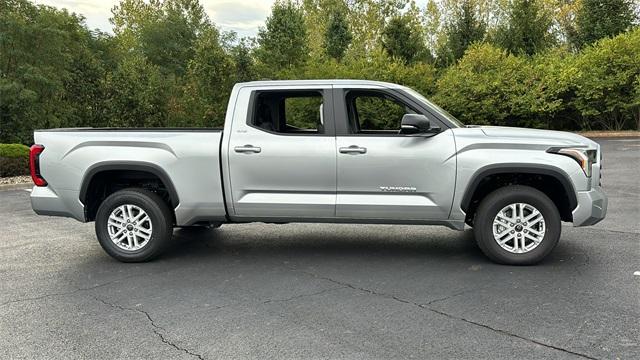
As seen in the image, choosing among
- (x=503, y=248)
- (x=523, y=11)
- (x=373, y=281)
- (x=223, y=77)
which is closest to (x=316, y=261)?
(x=373, y=281)

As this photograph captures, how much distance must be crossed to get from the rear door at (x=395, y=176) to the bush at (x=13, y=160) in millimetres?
10825

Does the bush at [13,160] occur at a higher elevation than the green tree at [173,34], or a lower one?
lower

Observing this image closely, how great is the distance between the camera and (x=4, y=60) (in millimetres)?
16438

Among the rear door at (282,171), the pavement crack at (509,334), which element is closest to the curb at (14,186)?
the rear door at (282,171)

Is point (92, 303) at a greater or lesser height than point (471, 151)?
lesser

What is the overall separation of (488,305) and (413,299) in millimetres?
590

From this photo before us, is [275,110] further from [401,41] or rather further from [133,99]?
[401,41]

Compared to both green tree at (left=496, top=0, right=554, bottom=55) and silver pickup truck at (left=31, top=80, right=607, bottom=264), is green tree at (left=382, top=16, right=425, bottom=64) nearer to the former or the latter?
green tree at (left=496, top=0, right=554, bottom=55)

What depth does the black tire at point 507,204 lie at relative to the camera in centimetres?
521

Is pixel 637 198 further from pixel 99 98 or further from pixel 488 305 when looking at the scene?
pixel 99 98

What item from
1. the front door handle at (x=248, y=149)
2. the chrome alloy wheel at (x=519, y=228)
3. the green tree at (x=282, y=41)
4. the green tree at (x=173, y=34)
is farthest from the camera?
the green tree at (x=173, y=34)

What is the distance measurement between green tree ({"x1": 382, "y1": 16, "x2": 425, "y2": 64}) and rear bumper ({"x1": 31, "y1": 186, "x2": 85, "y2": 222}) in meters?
21.1

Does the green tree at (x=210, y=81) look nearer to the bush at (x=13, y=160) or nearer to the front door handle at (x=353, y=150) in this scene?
the bush at (x=13, y=160)

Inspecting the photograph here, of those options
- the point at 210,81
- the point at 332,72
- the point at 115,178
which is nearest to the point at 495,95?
the point at 332,72
